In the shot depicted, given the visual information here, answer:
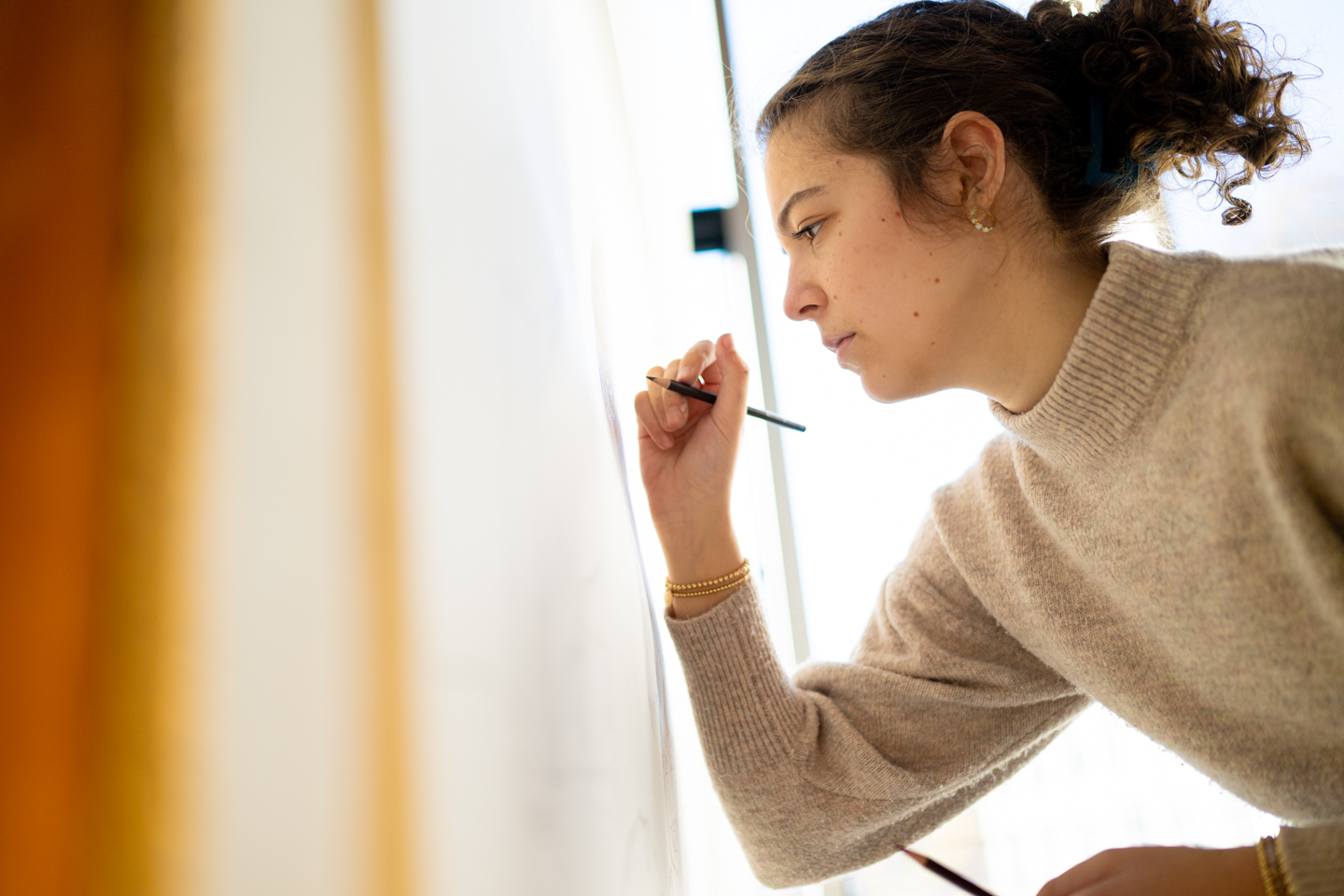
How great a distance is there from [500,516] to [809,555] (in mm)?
1499

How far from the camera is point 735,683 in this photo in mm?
765

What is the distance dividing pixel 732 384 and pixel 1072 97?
476 millimetres

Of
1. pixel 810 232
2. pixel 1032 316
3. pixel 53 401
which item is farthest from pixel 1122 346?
pixel 53 401

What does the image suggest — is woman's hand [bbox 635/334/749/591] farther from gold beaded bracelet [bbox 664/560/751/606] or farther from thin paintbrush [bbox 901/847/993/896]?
thin paintbrush [bbox 901/847/993/896]

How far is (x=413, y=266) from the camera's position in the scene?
260 mm

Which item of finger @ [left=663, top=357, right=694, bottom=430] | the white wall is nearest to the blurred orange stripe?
the white wall

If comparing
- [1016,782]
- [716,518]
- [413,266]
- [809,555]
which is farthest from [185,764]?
[1016,782]

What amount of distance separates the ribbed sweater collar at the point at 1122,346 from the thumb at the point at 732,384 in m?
0.29

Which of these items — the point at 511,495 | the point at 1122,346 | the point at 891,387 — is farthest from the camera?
the point at 891,387

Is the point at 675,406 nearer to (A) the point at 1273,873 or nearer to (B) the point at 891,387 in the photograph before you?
(B) the point at 891,387

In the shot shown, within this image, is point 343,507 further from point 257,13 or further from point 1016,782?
point 1016,782

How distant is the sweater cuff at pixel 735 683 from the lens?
75 centimetres

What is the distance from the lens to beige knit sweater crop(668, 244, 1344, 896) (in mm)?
611

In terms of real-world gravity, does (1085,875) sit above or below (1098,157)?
below
